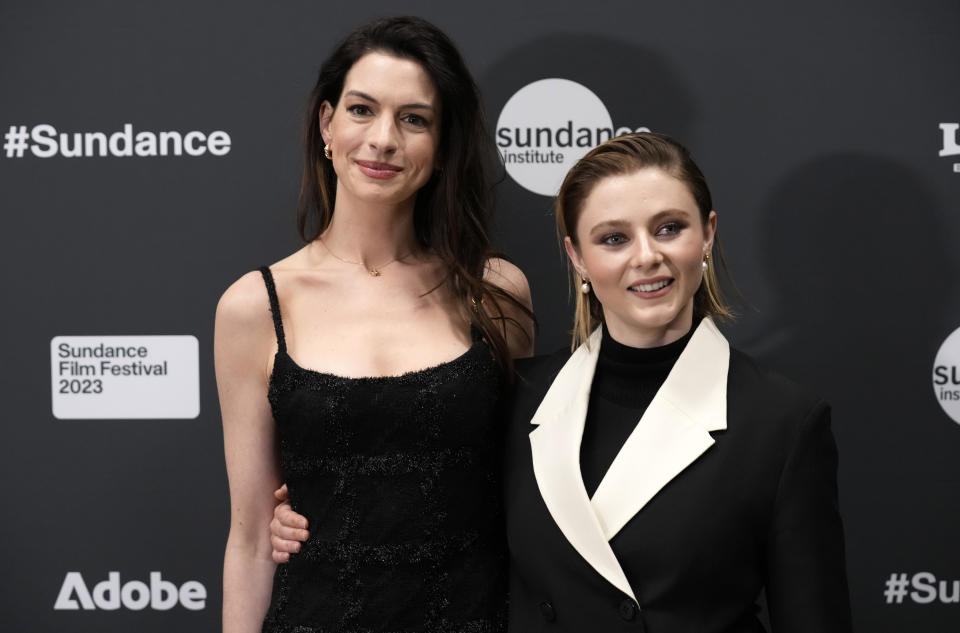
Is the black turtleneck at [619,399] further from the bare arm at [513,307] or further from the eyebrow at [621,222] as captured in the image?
the bare arm at [513,307]

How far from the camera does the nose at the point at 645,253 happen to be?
5.11 feet

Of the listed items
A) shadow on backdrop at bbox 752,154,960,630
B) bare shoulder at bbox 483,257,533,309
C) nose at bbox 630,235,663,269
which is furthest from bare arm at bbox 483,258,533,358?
shadow on backdrop at bbox 752,154,960,630

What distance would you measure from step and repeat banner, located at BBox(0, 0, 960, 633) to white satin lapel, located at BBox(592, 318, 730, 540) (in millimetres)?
920

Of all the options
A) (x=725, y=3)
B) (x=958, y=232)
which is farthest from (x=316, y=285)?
(x=958, y=232)

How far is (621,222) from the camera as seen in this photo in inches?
62.9

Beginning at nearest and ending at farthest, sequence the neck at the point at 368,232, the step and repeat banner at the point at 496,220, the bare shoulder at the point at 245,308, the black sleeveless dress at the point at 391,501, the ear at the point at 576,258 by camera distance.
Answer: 1. the ear at the point at 576,258
2. the black sleeveless dress at the point at 391,501
3. the bare shoulder at the point at 245,308
4. the neck at the point at 368,232
5. the step and repeat banner at the point at 496,220

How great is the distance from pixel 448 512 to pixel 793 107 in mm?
1417

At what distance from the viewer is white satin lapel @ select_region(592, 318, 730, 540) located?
1.54 meters

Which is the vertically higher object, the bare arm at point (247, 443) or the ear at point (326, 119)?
the ear at point (326, 119)

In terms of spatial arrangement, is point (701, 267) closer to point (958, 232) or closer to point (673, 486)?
point (673, 486)

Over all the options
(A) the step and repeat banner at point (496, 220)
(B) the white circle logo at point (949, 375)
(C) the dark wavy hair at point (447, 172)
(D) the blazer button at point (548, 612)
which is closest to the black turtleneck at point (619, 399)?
(D) the blazer button at point (548, 612)

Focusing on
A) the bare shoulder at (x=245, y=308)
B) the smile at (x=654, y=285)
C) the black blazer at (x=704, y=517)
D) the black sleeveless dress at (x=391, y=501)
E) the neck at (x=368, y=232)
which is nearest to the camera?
the black blazer at (x=704, y=517)

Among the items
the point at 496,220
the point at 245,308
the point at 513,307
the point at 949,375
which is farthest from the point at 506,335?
the point at 949,375

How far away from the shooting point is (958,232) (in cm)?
245
